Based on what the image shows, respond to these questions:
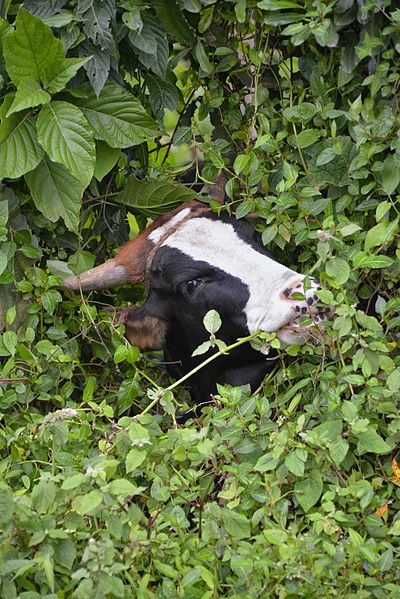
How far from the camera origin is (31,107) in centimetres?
429

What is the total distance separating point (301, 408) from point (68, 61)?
1.65 metres

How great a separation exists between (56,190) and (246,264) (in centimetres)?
84

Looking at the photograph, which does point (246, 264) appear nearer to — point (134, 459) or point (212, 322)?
point (212, 322)

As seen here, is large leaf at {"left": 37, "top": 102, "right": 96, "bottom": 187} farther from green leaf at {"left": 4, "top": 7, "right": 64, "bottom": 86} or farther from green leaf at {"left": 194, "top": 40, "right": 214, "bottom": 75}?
green leaf at {"left": 194, "top": 40, "right": 214, "bottom": 75}

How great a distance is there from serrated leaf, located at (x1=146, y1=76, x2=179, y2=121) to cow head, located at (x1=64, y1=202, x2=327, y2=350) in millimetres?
450

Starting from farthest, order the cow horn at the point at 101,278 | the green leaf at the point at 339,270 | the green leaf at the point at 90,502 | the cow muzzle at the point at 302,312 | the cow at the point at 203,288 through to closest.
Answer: the cow horn at the point at 101,278 → the cow at the point at 203,288 → the cow muzzle at the point at 302,312 → the green leaf at the point at 339,270 → the green leaf at the point at 90,502

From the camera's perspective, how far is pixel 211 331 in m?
3.65

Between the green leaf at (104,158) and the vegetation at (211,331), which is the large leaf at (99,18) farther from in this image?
the green leaf at (104,158)

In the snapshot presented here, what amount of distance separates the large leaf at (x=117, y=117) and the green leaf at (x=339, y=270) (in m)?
1.22

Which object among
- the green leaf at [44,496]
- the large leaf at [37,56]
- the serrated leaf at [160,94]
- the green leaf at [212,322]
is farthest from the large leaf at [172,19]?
the green leaf at [44,496]

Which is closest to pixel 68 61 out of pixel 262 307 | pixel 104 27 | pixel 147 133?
pixel 104 27

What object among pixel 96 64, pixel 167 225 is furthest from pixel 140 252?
pixel 96 64

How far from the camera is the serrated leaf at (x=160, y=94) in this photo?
4.65 m

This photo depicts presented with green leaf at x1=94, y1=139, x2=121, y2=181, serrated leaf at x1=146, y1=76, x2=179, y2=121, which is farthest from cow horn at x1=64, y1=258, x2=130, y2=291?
serrated leaf at x1=146, y1=76, x2=179, y2=121
